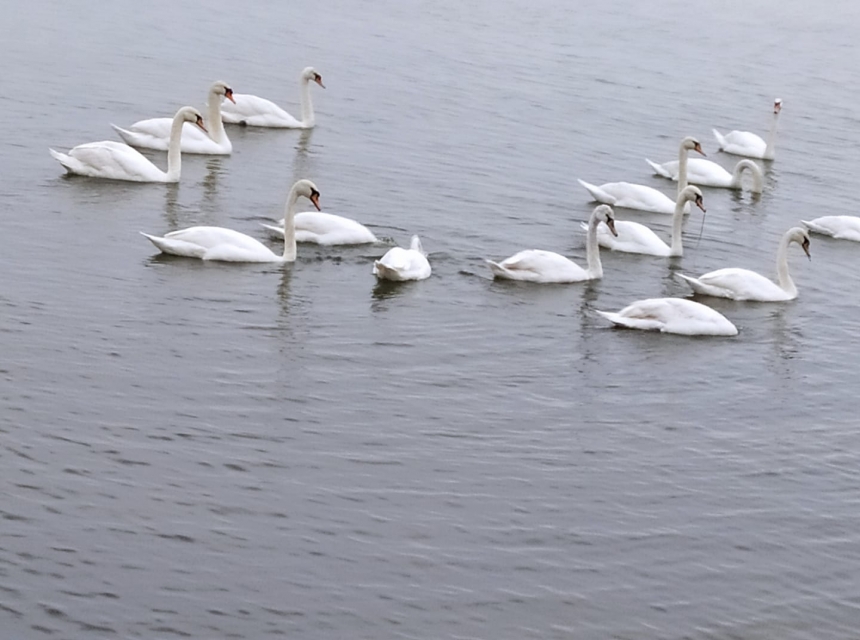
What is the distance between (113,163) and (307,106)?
6338 millimetres

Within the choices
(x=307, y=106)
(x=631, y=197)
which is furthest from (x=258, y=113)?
(x=631, y=197)

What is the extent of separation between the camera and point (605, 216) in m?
19.0

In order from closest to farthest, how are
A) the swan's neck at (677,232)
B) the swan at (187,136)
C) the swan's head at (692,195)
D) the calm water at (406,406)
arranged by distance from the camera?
1. the calm water at (406,406)
2. the swan's neck at (677,232)
3. the swan's head at (692,195)
4. the swan at (187,136)

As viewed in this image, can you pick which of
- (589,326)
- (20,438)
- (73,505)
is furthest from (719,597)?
(589,326)

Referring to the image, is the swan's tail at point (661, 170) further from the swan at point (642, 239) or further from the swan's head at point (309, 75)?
the swan's head at point (309, 75)

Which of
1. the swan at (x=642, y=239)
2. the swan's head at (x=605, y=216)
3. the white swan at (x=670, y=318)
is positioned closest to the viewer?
the white swan at (x=670, y=318)

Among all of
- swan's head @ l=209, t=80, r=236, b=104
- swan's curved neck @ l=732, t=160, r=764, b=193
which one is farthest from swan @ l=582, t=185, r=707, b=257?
swan's head @ l=209, t=80, r=236, b=104

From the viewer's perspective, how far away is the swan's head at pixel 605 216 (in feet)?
61.8

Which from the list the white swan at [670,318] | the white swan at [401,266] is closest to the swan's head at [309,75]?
the white swan at [401,266]

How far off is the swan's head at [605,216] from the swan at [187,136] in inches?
286

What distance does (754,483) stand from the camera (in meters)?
12.9

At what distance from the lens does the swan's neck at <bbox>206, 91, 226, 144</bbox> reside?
24312mm

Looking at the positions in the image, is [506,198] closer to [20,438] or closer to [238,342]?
[238,342]

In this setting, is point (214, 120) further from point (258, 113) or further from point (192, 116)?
point (258, 113)
